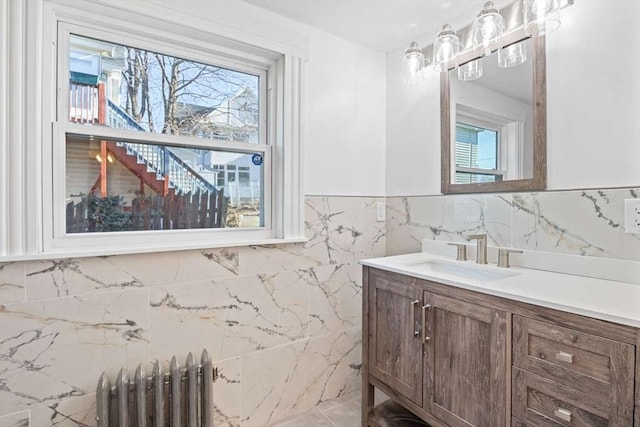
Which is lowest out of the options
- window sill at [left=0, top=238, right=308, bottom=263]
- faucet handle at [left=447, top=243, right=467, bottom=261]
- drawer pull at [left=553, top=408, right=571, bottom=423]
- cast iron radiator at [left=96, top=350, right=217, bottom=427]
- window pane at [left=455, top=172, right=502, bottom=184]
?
cast iron radiator at [left=96, top=350, right=217, bottom=427]

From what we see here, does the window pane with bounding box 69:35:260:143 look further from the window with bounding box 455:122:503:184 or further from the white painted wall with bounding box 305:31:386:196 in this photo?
the window with bounding box 455:122:503:184

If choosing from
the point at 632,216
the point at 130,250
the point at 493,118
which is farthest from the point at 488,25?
the point at 130,250

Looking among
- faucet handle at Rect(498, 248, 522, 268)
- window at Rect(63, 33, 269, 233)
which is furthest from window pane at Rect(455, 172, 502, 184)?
window at Rect(63, 33, 269, 233)

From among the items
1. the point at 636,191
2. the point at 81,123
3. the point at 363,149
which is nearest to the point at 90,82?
the point at 81,123

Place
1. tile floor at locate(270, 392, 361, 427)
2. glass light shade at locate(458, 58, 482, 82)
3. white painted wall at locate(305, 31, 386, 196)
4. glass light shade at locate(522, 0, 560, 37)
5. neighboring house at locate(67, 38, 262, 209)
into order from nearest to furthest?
glass light shade at locate(522, 0, 560, 37), neighboring house at locate(67, 38, 262, 209), glass light shade at locate(458, 58, 482, 82), tile floor at locate(270, 392, 361, 427), white painted wall at locate(305, 31, 386, 196)

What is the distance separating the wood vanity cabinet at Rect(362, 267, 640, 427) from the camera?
0.91 meters

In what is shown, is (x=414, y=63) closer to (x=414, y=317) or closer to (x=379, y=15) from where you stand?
(x=379, y=15)

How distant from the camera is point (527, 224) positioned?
1532 millimetres

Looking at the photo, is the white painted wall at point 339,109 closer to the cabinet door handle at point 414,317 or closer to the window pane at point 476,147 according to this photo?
the window pane at point 476,147

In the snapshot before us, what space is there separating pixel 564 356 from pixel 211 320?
1452 millimetres

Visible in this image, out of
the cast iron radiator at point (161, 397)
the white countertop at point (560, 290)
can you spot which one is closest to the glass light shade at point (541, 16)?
the white countertop at point (560, 290)

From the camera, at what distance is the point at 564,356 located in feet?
3.23

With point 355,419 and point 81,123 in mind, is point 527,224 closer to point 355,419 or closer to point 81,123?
point 355,419

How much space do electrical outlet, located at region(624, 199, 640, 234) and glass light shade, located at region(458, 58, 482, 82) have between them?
904 mm
